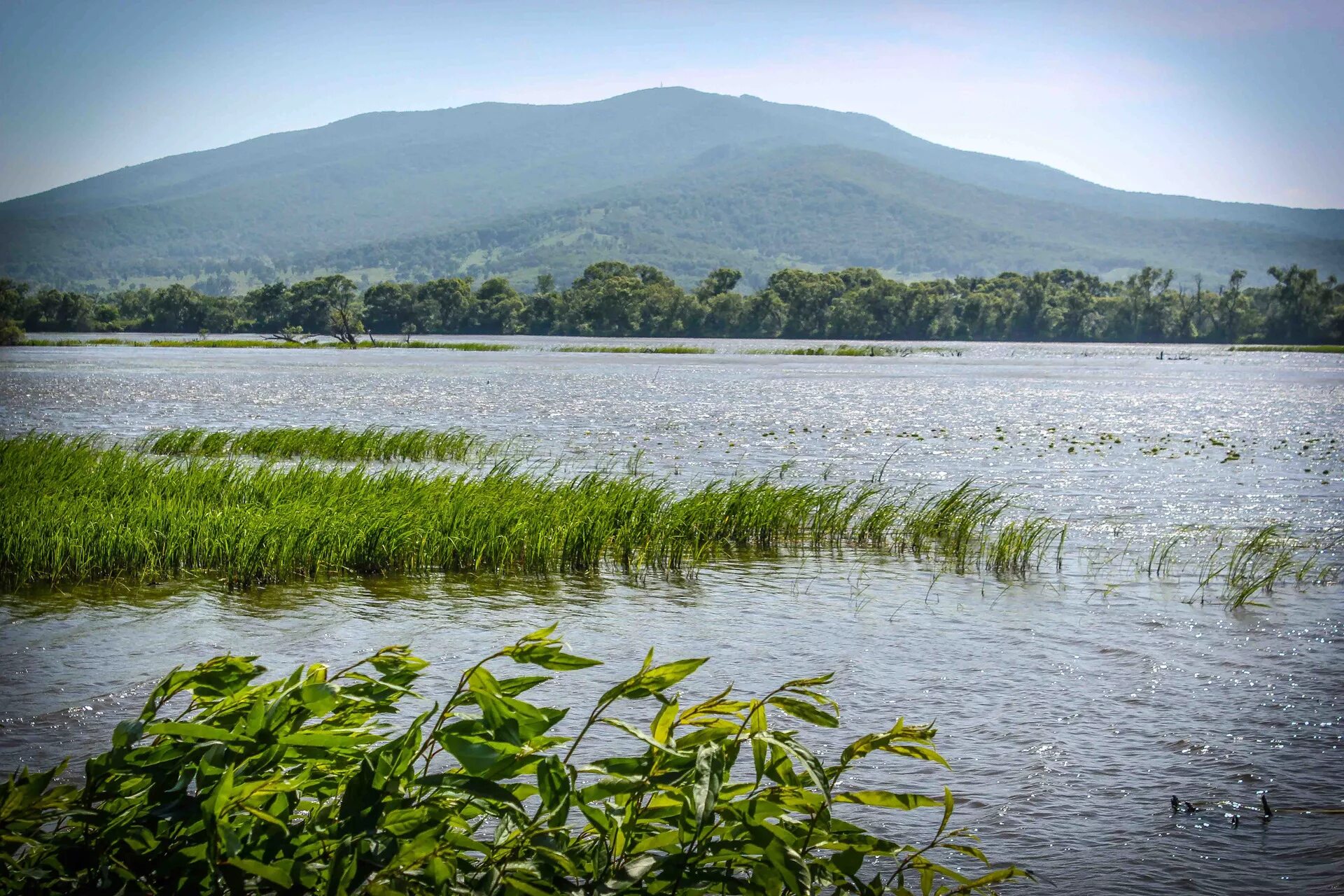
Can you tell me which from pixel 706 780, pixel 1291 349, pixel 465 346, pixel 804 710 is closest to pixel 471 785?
pixel 706 780

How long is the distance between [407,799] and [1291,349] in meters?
213

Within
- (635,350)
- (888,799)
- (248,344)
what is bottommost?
(635,350)

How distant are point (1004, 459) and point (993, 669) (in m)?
24.0

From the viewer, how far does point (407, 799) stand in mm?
3779

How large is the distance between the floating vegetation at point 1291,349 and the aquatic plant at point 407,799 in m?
190

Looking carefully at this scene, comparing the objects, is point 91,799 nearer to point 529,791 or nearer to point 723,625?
point 529,791

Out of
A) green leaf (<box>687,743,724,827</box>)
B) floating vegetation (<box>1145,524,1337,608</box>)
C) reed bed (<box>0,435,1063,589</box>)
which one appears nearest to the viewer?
green leaf (<box>687,743,724,827</box>)

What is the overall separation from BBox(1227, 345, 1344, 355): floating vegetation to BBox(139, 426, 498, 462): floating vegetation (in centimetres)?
17021

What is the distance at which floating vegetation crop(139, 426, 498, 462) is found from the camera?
31.1 meters

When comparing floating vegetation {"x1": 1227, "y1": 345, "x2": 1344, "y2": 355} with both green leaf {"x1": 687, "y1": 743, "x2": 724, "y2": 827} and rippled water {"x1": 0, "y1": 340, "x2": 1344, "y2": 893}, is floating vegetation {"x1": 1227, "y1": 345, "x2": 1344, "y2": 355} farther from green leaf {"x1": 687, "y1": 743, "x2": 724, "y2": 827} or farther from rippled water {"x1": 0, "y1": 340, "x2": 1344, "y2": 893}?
green leaf {"x1": 687, "y1": 743, "x2": 724, "y2": 827}

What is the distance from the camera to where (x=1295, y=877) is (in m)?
7.53

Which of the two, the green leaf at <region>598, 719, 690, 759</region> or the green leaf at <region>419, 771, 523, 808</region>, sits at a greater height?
the green leaf at <region>598, 719, 690, 759</region>

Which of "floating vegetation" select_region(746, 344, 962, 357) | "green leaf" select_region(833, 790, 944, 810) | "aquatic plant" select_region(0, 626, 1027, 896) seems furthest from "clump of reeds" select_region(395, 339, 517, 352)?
"green leaf" select_region(833, 790, 944, 810)

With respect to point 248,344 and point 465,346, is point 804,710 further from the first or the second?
point 248,344
